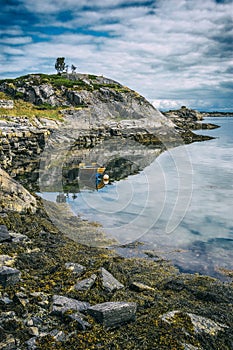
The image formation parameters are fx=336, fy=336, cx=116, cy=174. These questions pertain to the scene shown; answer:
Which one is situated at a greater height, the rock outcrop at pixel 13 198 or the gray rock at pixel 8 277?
the rock outcrop at pixel 13 198

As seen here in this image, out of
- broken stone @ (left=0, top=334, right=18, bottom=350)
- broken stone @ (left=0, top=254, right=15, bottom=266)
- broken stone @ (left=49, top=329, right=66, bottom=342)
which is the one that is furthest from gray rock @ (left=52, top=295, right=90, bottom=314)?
broken stone @ (left=0, top=254, right=15, bottom=266)

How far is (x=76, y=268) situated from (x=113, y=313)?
340cm

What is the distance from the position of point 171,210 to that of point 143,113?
57.9m

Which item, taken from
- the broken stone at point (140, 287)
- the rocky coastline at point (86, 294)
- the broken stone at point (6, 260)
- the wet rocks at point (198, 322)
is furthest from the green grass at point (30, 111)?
the wet rocks at point (198, 322)

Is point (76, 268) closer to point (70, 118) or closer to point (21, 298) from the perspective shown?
point (21, 298)

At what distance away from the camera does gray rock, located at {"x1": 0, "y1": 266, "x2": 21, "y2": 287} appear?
29.1 ft

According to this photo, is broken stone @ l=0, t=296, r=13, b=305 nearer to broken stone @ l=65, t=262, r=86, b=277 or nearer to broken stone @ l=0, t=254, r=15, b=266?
broken stone @ l=0, t=254, r=15, b=266

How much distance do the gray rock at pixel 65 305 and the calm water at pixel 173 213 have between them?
20.2ft

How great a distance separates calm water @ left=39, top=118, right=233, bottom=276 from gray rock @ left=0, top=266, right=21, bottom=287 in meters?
6.47

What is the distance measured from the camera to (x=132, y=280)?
36.7 feet

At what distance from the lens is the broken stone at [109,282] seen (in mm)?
9762

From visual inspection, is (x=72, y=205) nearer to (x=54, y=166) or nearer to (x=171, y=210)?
(x=171, y=210)

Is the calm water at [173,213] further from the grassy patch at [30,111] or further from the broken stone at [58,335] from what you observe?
the grassy patch at [30,111]

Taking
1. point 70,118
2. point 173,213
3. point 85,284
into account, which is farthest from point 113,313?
point 70,118
